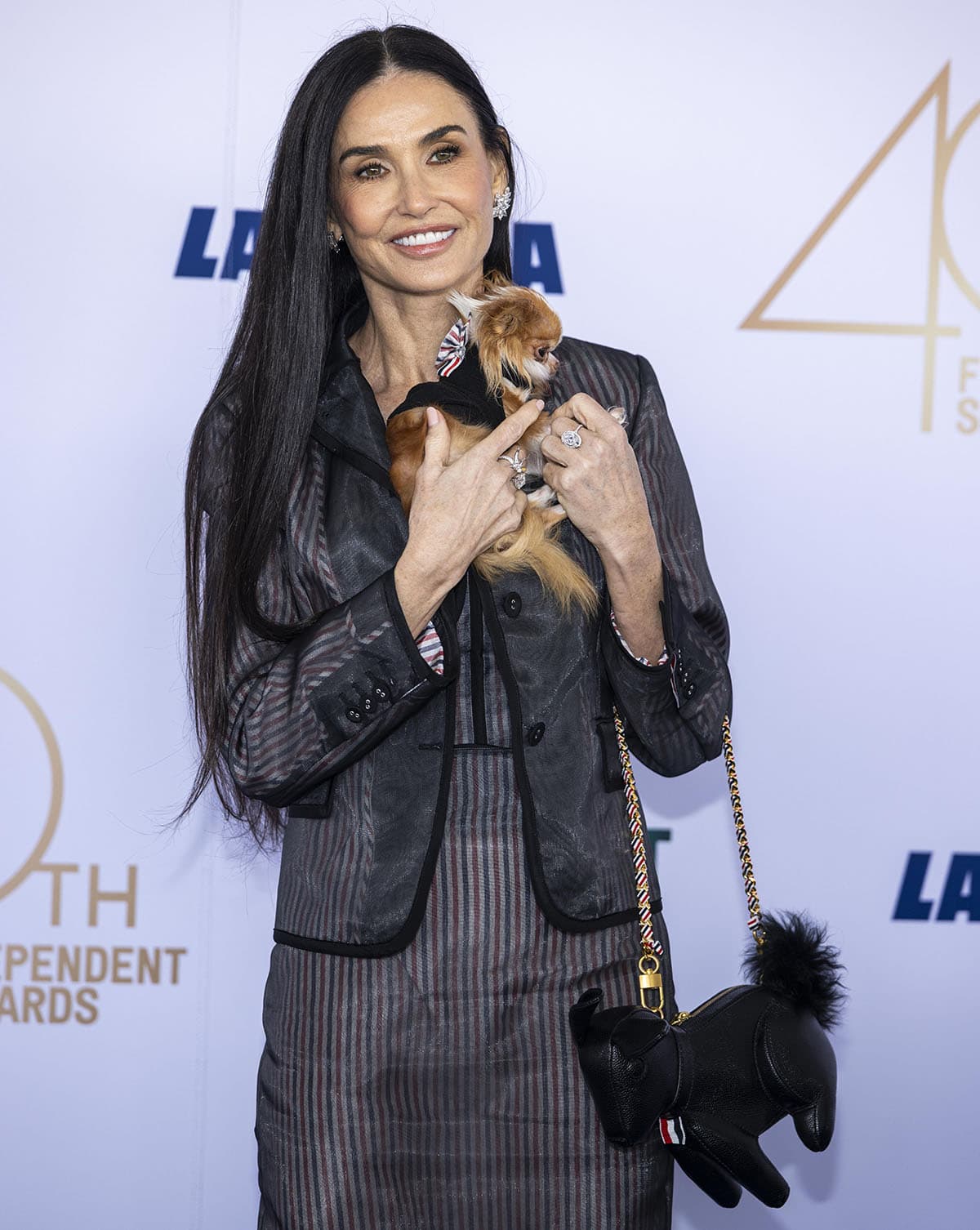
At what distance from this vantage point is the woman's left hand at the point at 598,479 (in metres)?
1.50

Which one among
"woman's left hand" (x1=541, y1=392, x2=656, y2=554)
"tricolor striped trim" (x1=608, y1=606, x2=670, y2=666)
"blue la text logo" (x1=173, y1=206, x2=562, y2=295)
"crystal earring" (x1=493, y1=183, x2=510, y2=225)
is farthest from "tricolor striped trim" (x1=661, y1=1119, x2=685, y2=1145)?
"blue la text logo" (x1=173, y1=206, x2=562, y2=295)

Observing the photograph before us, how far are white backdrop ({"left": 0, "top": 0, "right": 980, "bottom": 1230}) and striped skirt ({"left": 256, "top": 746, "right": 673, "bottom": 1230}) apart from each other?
1.07 meters

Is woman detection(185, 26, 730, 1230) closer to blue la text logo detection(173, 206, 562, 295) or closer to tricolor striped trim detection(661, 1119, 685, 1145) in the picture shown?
tricolor striped trim detection(661, 1119, 685, 1145)

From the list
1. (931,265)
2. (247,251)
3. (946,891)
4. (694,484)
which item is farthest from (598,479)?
(946,891)

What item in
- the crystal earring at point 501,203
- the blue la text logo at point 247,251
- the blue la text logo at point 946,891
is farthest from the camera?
the blue la text logo at point 946,891

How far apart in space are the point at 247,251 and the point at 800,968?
1.64 m

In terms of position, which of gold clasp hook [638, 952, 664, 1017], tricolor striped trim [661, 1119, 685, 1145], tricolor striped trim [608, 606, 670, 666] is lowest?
tricolor striped trim [661, 1119, 685, 1145]

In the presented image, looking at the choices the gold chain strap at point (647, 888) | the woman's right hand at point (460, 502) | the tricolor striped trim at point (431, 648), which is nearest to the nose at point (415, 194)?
the woman's right hand at point (460, 502)

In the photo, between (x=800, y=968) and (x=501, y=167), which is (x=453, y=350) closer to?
(x=501, y=167)

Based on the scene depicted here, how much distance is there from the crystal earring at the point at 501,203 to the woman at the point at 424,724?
0.44ft

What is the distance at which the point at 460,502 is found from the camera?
1.50 meters

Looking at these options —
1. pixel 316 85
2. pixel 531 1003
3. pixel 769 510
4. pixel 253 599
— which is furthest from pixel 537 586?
pixel 769 510

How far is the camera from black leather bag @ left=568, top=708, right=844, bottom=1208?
144 cm

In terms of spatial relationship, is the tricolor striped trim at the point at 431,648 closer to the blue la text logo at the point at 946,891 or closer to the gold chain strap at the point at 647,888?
the gold chain strap at the point at 647,888
